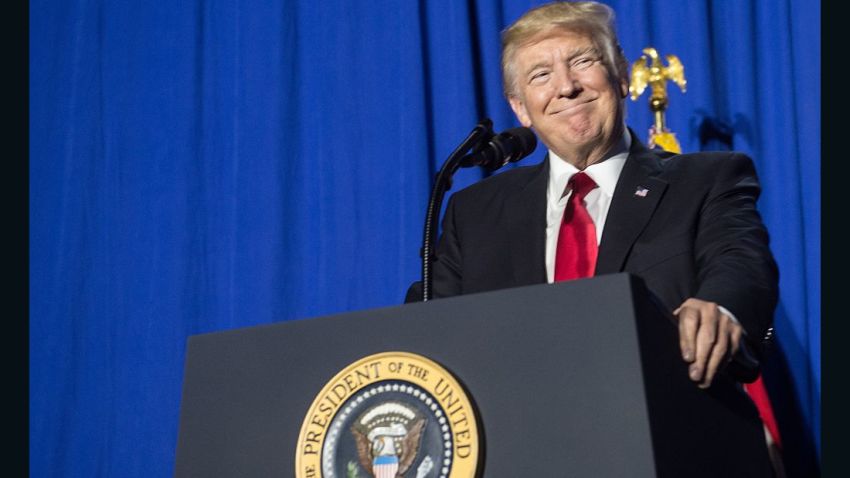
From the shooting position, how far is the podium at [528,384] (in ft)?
3.50

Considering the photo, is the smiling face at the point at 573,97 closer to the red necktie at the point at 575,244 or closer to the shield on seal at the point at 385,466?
the red necktie at the point at 575,244

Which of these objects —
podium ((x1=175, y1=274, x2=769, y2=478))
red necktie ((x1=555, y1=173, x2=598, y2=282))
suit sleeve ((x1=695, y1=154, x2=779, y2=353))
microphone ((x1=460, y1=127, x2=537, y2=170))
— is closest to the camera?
podium ((x1=175, y1=274, x2=769, y2=478))

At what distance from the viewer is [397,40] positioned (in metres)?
3.05

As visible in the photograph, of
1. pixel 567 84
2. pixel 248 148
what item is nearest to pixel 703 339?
pixel 567 84

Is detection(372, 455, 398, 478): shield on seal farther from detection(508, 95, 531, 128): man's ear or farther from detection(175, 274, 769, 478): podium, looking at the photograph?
detection(508, 95, 531, 128): man's ear

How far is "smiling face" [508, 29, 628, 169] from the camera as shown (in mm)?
1955

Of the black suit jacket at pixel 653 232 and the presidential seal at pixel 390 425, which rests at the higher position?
the black suit jacket at pixel 653 232

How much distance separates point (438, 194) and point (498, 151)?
0.42 ft

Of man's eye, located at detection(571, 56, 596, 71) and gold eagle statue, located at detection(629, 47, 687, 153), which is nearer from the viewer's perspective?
man's eye, located at detection(571, 56, 596, 71)

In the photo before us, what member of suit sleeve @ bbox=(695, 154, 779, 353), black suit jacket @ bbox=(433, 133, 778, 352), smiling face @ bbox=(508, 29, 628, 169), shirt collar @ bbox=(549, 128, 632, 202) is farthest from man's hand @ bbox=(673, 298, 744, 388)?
smiling face @ bbox=(508, 29, 628, 169)

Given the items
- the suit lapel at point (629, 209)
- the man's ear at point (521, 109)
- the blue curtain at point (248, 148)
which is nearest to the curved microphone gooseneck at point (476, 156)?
the suit lapel at point (629, 209)

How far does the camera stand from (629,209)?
5.67ft

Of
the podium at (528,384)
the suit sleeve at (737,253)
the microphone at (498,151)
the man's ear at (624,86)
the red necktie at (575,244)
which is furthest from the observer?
the man's ear at (624,86)

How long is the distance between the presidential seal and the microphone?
1.54 feet
